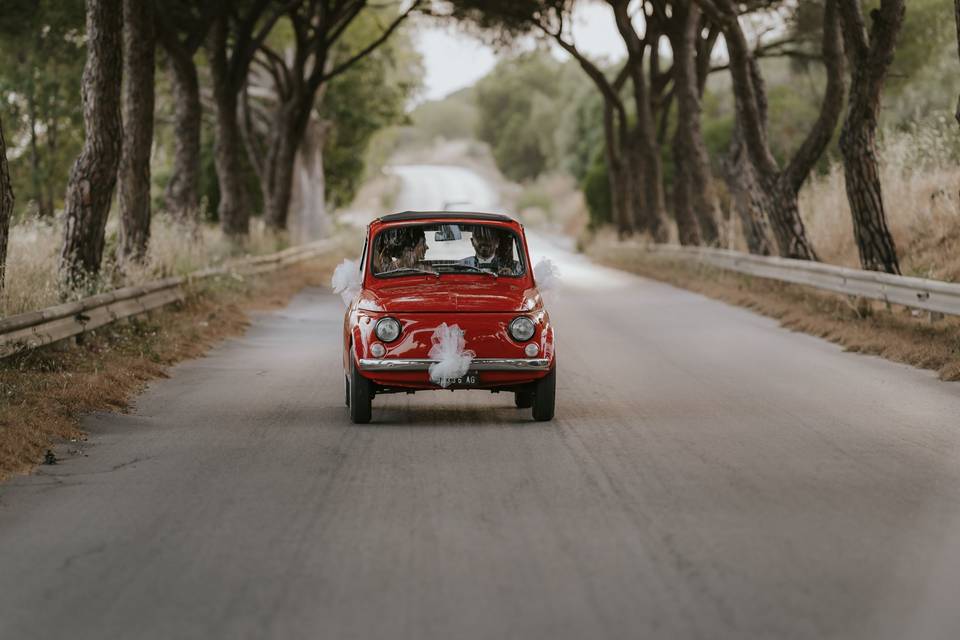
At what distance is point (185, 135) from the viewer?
Answer: 2886 centimetres

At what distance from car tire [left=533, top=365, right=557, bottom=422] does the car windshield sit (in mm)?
1308

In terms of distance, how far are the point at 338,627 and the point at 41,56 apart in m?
31.2

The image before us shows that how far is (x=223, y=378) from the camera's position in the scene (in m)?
→ 14.2

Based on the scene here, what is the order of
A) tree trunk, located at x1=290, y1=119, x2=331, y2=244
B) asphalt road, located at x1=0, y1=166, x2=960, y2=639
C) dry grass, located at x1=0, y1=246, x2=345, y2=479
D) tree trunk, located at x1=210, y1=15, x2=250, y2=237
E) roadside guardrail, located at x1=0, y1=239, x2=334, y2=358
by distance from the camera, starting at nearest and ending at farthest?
asphalt road, located at x1=0, y1=166, x2=960, y2=639 < dry grass, located at x1=0, y1=246, x2=345, y2=479 < roadside guardrail, located at x1=0, y1=239, x2=334, y2=358 < tree trunk, located at x1=210, y1=15, x2=250, y2=237 < tree trunk, located at x1=290, y1=119, x2=331, y2=244

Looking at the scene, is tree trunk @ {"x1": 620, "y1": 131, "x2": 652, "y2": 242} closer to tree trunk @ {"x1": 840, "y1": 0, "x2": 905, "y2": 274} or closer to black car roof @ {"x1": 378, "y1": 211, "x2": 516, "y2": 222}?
tree trunk @ {"x1": 840, "y1": 0, "x2": 905, "y2": 274}

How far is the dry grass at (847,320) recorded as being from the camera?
48.9 ft

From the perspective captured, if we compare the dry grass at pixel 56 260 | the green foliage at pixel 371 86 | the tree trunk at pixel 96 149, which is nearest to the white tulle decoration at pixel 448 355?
the dry grass at pixel 56 260

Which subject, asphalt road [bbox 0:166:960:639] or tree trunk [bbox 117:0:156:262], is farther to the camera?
A: tree trunk [bbox 117:0:156:262]

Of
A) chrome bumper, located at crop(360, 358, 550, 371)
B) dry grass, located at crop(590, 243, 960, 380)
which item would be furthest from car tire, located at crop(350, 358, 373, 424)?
dry grass, located at crop(590, 243, 960, 380)

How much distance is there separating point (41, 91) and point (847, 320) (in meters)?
33.4

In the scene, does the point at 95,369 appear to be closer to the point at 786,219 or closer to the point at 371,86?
the point at 786,219

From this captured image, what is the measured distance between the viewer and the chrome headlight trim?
420 inches

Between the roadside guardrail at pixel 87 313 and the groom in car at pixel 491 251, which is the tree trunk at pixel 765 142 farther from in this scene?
the groom in car at pixel 491 251

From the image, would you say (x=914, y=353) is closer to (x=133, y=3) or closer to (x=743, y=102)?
(x=743, y=102)
